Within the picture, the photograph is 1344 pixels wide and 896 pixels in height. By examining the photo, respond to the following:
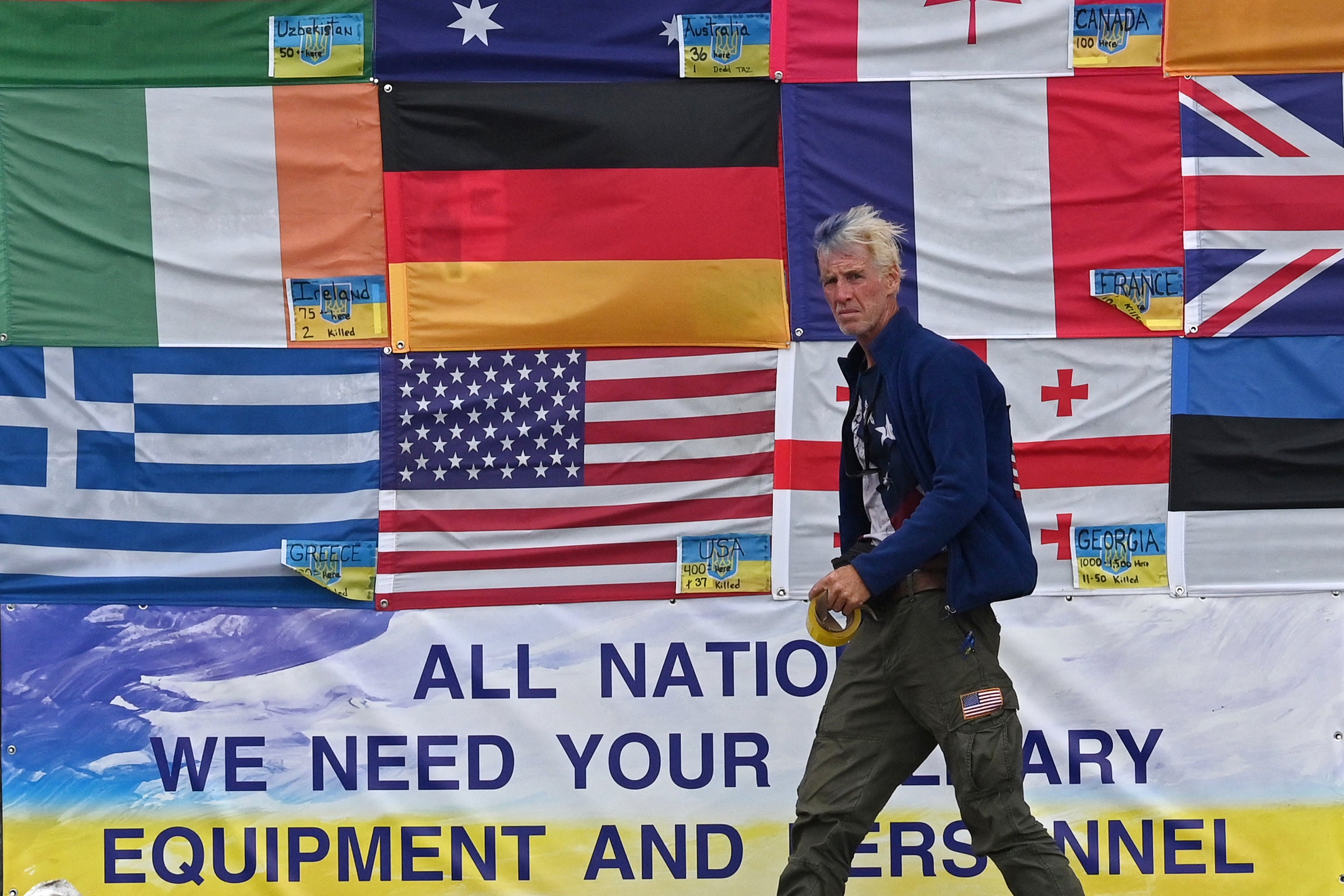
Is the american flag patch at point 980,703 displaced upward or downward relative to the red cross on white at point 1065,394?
downward

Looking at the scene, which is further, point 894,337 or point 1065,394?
point 1065,394

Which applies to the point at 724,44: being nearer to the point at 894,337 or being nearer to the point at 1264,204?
the point at 894,337

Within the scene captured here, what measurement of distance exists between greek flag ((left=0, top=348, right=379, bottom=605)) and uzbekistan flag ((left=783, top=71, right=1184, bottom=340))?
5.17ft

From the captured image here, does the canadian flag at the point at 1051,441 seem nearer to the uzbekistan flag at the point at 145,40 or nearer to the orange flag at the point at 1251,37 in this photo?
the orange flag at the point at 1251,37

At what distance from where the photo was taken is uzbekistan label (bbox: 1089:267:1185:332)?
4637 millimetres

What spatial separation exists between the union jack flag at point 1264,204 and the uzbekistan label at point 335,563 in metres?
2.80

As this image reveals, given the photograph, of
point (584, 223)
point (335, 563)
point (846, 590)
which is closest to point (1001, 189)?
point (584, 223)

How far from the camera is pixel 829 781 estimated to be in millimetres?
3490

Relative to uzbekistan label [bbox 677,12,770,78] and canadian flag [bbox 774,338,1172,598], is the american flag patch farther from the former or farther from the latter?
uzbekistan label [bbox 677,12,770,78]

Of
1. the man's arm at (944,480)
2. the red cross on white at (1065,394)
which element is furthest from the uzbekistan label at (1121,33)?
the man's arm at (944,480)

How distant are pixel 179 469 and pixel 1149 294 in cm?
321

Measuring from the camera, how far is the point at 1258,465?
4.66 metres

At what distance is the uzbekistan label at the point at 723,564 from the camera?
464 centimetres

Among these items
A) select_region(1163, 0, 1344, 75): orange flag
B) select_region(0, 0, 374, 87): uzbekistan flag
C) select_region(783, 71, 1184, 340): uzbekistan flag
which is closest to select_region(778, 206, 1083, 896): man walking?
select_region(783, 71, 1184, 340): uzbekistan flag
